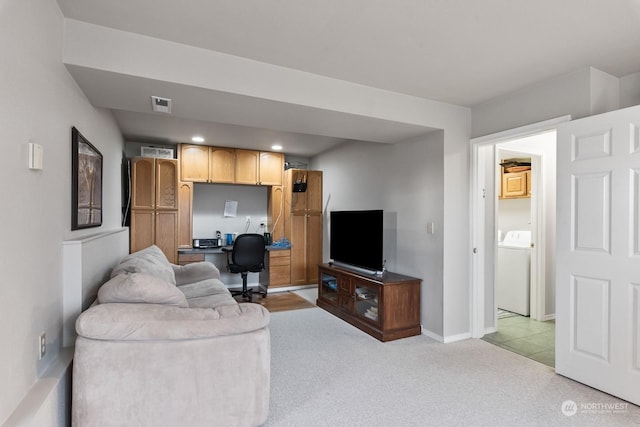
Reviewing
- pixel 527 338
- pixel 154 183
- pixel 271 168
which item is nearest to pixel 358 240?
pixel 527 338

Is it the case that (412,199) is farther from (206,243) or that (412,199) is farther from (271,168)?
(206,243)

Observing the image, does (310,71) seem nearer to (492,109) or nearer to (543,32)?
(543,32)

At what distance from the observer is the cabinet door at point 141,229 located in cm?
470

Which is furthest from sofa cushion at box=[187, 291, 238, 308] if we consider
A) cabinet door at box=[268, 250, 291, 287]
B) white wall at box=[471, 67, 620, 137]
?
white wall at box=[471, 67, 620, 137]

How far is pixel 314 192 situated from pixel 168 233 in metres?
2.44

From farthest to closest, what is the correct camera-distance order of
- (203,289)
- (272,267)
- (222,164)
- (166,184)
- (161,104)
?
(272,267) < (222,164) < (166,184) < (203,289) < (161,104)

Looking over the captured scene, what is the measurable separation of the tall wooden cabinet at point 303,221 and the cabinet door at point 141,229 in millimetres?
2060

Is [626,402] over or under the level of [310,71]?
under

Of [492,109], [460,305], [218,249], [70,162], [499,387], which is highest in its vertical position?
[492,109]

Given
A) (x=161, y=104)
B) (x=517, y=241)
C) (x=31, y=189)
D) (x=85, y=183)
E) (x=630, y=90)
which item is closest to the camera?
(x=31, y=189)

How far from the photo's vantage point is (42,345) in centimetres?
165

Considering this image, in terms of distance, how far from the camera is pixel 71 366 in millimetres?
1859

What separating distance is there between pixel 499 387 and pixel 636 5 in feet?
8.29

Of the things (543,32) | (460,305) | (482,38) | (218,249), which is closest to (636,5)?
(543,32)
